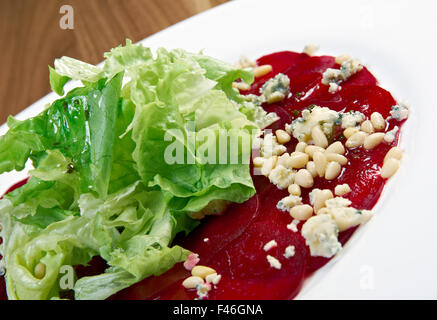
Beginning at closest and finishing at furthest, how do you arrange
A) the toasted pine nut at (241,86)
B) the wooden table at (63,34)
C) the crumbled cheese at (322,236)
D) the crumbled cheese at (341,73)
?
the crumbled cheese at (322,236)
the crumbled cheese at (341,73)
the toasted pine nut at (241,86)
the wooden table at (63,34)

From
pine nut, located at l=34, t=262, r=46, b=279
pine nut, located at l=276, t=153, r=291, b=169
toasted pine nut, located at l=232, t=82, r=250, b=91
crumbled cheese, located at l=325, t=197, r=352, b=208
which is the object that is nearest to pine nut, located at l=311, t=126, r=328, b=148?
pine nut, located at l=276, t=153, r=291, b=169

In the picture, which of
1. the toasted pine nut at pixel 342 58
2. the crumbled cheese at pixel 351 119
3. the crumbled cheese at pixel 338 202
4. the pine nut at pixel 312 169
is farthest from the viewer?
the toasted pine nut at pixel 342 58

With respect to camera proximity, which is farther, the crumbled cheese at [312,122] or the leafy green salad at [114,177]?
the crumbled cheese at [312,122]

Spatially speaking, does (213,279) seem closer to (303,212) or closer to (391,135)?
(303,212)

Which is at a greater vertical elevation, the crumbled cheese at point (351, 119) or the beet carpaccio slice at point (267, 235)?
the crumbled cheese at point (351, 119)

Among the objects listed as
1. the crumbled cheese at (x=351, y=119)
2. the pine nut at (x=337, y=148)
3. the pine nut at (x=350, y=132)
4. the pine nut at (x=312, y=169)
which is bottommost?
the pine nut at (x=312, y=169)

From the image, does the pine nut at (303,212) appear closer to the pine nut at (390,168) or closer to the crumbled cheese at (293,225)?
the crumbled cheese at (293,225)

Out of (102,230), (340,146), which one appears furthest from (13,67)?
(340,146)

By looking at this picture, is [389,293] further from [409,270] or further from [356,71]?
[356,71]

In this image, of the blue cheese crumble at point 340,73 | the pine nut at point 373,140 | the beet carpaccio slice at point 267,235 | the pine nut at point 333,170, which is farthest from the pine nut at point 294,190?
the blue cheese crumble at point 340,73
